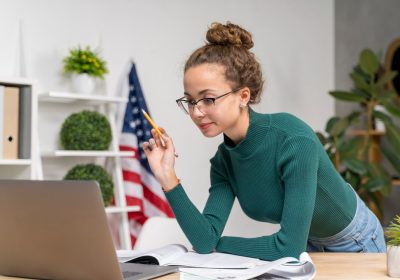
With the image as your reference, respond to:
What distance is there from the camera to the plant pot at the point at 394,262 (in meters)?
1.25

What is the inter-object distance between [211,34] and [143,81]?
196 cm

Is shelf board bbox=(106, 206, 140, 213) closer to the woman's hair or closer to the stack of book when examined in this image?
the stack of book

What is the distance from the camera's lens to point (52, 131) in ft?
10.7

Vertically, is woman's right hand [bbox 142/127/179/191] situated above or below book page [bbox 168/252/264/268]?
above

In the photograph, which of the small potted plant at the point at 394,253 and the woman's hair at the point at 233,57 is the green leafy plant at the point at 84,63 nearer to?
the woman's hair at the point at 233,57

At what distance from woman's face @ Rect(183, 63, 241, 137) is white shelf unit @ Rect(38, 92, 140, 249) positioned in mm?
1576

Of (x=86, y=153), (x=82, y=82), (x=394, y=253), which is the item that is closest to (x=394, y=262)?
(x=394, y=253)

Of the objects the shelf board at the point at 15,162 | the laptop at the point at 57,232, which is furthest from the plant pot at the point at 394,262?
the shelf board at the point at 15,162

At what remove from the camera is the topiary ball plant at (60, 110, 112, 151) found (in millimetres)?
3145

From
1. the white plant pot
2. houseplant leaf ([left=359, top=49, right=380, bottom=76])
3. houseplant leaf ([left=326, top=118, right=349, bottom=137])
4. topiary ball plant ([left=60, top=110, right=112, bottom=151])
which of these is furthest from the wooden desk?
houseplant leaf ([left=359, top=49, right=380, bottom=76])

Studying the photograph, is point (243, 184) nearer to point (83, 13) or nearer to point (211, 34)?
point (211, 34)

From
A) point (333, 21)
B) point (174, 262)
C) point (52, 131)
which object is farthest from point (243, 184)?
point (333, 21)

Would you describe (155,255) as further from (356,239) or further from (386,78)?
(386,78)

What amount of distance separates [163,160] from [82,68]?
1.72 meters
